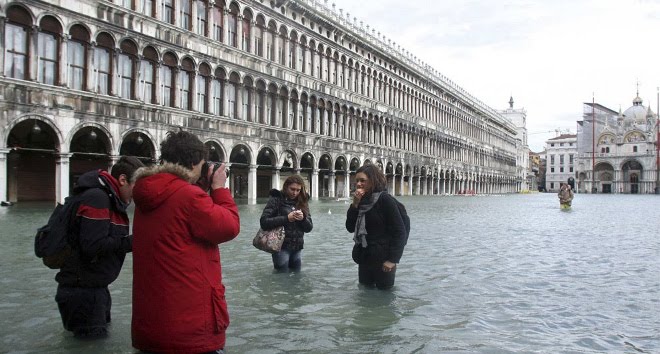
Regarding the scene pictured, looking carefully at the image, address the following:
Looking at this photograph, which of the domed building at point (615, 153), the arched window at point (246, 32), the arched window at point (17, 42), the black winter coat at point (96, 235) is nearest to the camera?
the black winter coat at point (96, 235)

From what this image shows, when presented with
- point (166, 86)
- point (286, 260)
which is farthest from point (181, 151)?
point (166, 86)

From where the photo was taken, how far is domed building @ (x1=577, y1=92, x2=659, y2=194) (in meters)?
104

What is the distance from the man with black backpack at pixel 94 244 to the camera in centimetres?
382

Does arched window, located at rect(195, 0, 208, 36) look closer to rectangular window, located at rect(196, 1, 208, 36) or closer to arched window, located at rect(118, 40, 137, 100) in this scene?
rectangular window, located at rect(196, 1, 208, 36)

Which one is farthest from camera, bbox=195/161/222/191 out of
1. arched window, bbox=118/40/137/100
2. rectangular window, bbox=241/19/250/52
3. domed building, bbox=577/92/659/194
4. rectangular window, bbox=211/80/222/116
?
domed building, bbox=577/92/659/194

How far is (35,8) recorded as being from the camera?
66.1 ft

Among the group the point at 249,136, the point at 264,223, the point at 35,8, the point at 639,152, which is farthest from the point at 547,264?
the point at 639,152

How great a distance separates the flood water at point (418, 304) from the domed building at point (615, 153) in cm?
10403

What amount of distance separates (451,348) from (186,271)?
2.62 meters

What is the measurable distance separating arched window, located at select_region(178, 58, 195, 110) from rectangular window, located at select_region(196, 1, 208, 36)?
186 centimetres

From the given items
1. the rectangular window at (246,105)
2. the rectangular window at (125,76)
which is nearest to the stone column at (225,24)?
the rectangular window at (246,105)

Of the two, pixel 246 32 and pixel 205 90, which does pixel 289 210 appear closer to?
pixel 205 90

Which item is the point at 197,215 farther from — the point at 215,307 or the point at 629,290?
the point at 629,290

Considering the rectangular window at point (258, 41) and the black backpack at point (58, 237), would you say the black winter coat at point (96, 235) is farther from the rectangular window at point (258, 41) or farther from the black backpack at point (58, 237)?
the rectangular window at point (258, 41)
